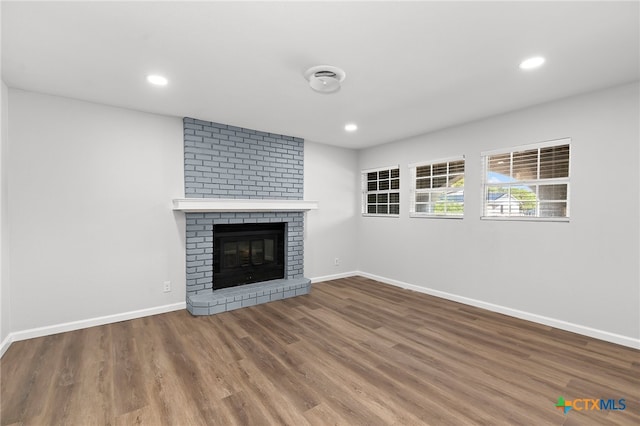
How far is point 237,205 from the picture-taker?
395cm

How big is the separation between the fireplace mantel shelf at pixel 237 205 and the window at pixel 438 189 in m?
1.69

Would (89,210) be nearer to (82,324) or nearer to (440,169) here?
(82,324)

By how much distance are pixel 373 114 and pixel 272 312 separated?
2.81 metres

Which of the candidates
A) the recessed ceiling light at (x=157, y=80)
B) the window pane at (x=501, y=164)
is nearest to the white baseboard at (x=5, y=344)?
the recessed ceiling light at (x=157, y=80)

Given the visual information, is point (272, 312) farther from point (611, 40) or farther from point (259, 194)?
point (611, 40)

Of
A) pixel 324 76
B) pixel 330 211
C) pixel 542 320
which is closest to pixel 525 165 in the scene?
pixel 542 320

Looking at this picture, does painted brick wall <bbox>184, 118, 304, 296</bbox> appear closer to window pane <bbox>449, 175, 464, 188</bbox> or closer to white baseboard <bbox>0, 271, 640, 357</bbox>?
white baseboard <bbox>0, 271, 640, 357</bbox>

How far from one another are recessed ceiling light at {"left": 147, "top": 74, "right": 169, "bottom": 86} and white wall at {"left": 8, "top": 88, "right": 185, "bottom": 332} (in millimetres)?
1007

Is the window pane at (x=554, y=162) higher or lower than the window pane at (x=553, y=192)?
higher

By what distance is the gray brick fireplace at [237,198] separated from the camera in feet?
12.5

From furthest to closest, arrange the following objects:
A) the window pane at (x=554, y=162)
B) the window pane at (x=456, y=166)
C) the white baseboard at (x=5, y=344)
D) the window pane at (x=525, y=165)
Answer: the window pane at (x=456, y=166), the window pane at (x=525, y=165), the window pane at (x=554, y=162), the white baseboard at (x=5, y=344)

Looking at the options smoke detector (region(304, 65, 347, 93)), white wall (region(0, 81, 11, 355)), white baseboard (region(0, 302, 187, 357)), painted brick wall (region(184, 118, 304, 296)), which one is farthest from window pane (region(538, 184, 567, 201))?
white wall (region(0, 81, 11, 355))

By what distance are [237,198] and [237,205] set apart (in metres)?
0.33

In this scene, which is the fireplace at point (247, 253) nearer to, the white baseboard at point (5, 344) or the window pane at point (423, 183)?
the white baseboard at point (5, 344)
